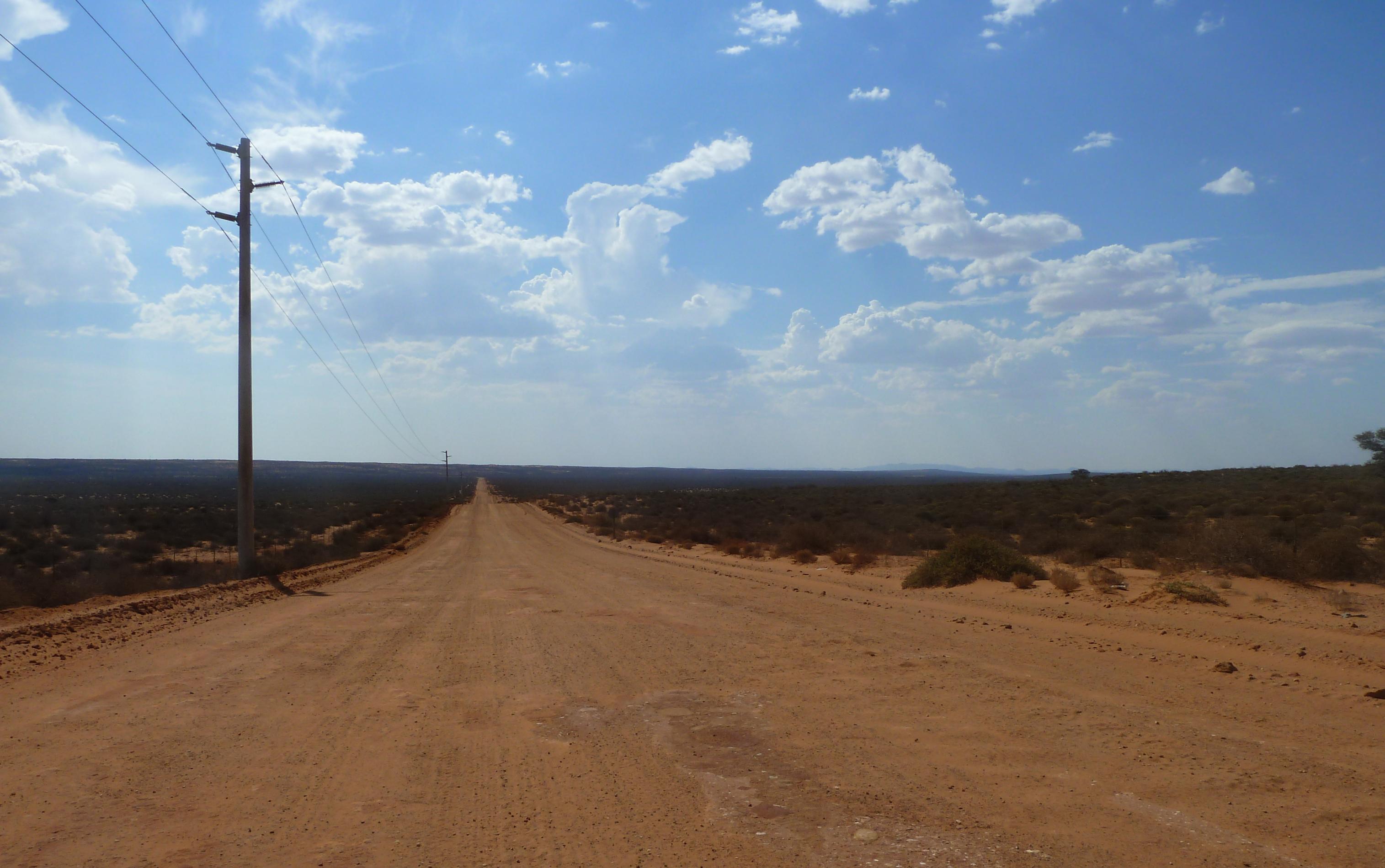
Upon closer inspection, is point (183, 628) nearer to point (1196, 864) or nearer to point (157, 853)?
point (157, 853)

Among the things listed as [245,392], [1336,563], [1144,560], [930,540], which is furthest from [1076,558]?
[245,392]

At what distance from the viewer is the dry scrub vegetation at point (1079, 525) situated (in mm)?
18922

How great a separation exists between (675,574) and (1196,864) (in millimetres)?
19013

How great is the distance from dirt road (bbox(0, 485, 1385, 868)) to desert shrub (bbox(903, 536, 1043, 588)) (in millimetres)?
5577

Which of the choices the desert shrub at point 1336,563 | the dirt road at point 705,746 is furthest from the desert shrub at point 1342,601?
the dirt road at point 705,746

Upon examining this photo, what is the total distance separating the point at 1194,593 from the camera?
1570 cm

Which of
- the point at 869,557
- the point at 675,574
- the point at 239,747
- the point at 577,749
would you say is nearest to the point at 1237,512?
the point at 869,557

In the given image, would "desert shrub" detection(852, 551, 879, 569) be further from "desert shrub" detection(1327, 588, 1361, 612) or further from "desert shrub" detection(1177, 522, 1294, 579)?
"desert shrub" detection(1327, 588, 1361, 612)

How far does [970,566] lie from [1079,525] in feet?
38.8

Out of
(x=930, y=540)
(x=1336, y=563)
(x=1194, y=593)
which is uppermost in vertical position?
(x=1336, y=563)

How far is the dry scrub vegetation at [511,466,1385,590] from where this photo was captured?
1892 centimetres

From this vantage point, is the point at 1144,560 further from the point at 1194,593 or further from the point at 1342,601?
the point at 1194,593

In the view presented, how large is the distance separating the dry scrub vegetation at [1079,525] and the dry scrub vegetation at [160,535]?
46.9ft

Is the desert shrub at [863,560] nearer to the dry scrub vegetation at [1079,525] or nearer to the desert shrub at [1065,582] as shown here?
the dry scrub vegetation at [1079,525]
